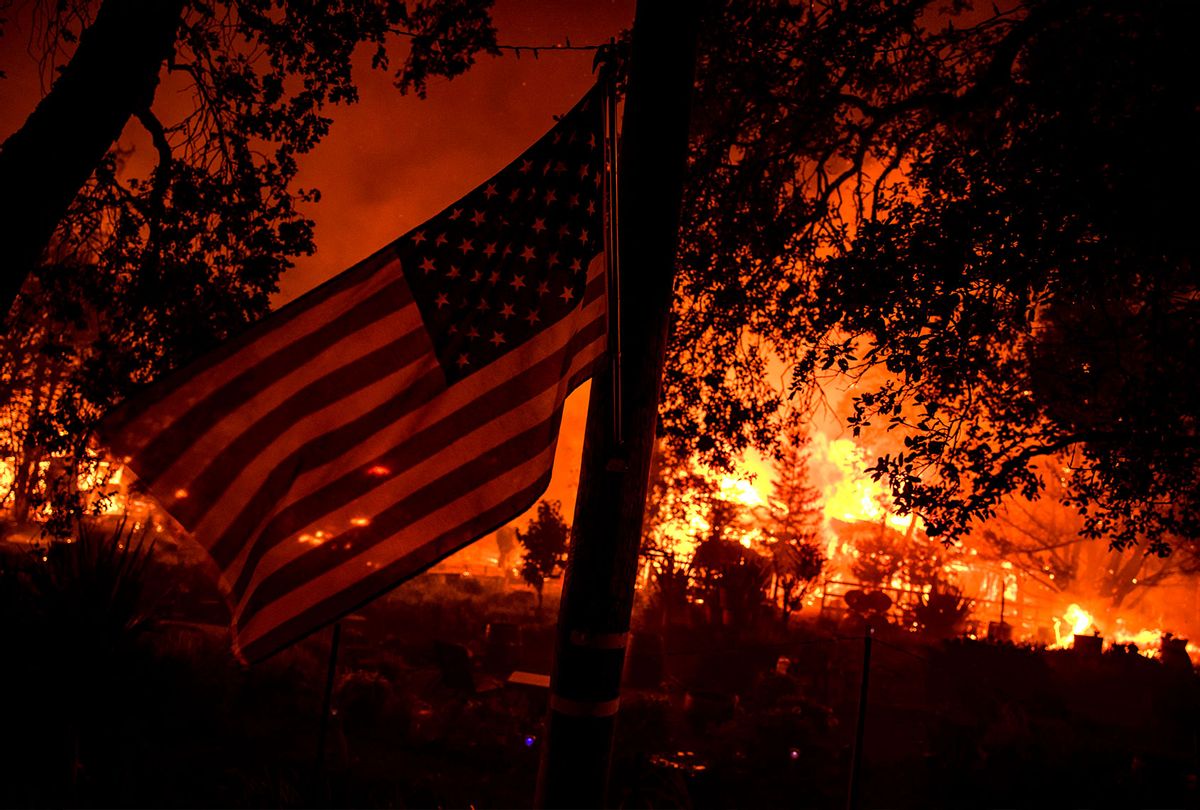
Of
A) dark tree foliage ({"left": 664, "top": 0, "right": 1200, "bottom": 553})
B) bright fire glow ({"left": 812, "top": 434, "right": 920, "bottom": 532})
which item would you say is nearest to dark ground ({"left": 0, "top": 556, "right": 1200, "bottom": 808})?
dark tree foliage ({"left": 664, "top": 0, "right": 1200, "bottom": 553})

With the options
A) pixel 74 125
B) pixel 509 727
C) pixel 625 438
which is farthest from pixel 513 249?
pixel 509 727

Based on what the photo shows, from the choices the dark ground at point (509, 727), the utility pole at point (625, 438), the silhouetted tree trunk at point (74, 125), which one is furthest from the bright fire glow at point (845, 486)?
the silhouetted tree trunk at point (74, 125)

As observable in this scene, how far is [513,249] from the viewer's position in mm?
3346

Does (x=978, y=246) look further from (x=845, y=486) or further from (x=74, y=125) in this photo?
(x=845, y=486)

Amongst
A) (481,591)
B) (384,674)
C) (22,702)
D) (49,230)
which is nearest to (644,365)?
(49,230)

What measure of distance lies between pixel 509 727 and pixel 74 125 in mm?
9307

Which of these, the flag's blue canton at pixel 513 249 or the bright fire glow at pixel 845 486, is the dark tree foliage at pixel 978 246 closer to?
the flag's blue canton at pixel 513 249

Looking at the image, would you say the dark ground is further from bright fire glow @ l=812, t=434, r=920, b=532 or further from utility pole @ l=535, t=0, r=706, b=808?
bright fire glow @ l=812, t=434, r=920, b=532

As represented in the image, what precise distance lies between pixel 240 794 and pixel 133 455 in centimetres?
642

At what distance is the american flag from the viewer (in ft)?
9.27

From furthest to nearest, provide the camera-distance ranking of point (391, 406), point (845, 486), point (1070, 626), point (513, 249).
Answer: point (845, 486) → point (1070, 626) → point (513, 249) → point (391, 406)

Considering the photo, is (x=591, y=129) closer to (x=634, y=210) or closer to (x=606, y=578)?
(x=634, y=210)

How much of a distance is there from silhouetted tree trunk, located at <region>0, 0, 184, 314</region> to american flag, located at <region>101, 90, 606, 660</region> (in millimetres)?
3156

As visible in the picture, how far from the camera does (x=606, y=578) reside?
3156 millimetres
